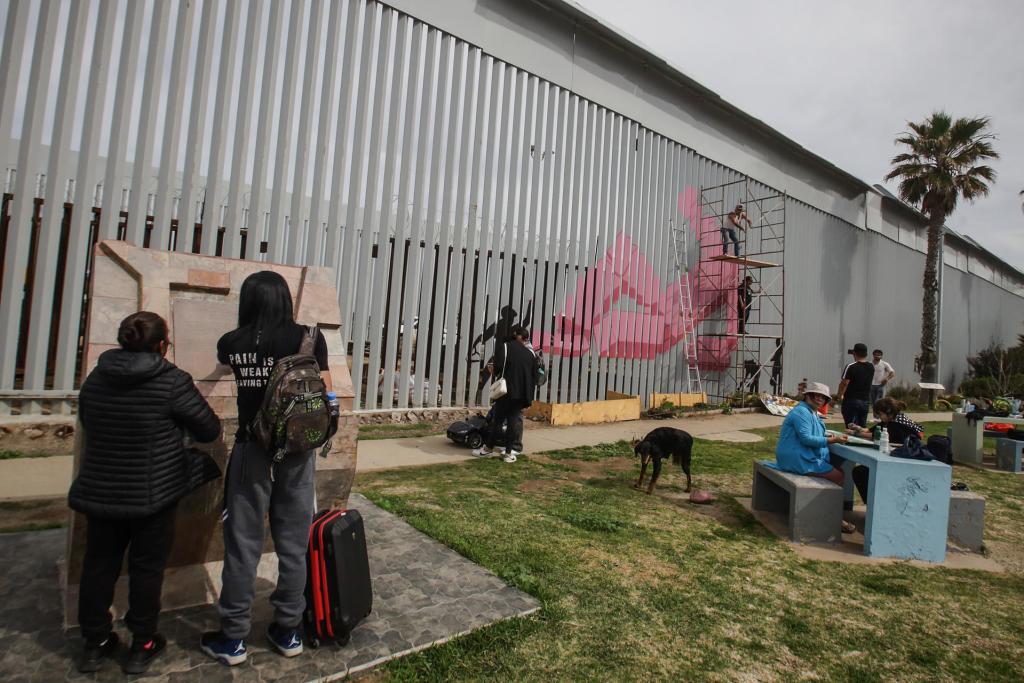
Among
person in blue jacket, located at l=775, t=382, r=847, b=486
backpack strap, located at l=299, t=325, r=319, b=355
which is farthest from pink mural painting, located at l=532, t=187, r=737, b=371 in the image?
backpack strap, located at l=299, t=325, r=319, b=355

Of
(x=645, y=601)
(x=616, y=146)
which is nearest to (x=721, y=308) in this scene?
(x=616, y=146)

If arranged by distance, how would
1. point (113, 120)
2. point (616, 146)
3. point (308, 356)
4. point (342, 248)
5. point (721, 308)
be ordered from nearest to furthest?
point (308, 356) < point (113, 120) < point (342, 248) < point (616, 146) < point (721, 308)

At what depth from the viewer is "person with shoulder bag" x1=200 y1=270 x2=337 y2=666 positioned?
263 cm

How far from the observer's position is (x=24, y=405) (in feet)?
22.7

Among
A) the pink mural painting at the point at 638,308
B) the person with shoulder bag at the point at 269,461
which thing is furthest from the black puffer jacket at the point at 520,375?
the person with shoulder bag at the point at 269,461

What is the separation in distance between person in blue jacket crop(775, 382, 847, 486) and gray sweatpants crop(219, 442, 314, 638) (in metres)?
4.66

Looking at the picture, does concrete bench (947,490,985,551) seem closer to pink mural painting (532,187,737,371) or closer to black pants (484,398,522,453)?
black pants (484,398,522,453)

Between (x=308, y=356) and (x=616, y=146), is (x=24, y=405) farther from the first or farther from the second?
(x=616, y=146)

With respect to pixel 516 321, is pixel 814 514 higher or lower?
lower

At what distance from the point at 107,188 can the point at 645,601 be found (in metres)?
8.07

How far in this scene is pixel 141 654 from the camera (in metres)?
2.56

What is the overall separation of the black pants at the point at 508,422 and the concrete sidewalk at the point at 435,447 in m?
0.48

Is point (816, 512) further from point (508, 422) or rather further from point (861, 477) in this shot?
point (508, 422)

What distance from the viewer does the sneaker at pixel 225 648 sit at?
261cm
